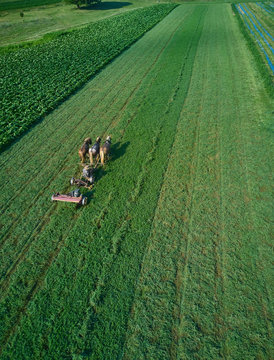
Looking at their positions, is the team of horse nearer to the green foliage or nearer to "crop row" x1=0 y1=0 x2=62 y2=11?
the green foliage

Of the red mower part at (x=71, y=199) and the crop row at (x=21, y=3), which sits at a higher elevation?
the crop row at (x=21, y=3)

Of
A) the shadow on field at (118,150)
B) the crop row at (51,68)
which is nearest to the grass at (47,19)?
the crop row at (51,68)

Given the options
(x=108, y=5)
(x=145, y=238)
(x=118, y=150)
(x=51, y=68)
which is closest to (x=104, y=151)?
(x=118, y=150)

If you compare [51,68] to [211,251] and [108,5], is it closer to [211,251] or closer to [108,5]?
[211,251]

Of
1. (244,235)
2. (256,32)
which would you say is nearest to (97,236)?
(244,235)

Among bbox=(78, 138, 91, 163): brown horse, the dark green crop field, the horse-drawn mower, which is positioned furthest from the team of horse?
the horse-drawn mower

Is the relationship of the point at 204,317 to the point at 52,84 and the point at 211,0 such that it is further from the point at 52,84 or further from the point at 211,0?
the point at 211,0

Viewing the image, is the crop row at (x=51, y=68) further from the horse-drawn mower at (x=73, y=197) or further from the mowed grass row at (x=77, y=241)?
the horse-drawn mower at (x=73, y=197)
